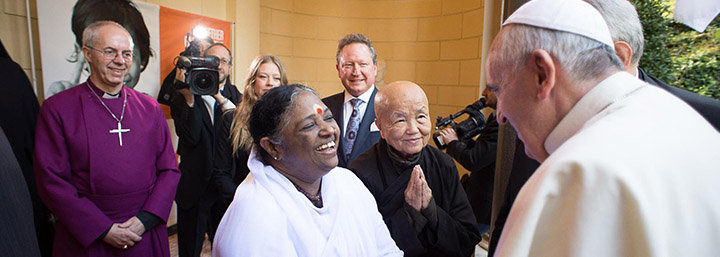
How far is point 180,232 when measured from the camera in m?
3.37

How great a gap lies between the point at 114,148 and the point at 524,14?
231 centimetres

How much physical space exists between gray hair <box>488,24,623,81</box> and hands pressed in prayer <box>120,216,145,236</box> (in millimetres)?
2238

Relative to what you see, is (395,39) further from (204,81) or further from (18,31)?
(18,31)

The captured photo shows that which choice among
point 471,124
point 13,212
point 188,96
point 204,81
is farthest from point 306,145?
point 188,96

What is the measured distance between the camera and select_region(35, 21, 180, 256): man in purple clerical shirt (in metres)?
2.16

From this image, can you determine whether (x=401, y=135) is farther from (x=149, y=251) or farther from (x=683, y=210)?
(x=149, y=251)

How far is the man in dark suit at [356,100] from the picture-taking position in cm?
278

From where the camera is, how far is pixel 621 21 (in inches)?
53.8

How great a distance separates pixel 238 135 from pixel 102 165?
0.89m

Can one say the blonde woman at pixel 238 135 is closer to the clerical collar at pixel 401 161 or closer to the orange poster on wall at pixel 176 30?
the clerical collar at pixel 401 161

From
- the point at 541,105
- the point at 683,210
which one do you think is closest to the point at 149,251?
the point at 541,105

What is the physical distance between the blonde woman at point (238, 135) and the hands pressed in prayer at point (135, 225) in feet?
2.21

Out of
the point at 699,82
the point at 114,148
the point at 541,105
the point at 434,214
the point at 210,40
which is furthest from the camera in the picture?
the point at 210,40

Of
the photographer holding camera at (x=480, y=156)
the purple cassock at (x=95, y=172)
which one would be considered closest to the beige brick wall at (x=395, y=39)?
the photographer holding camera at (x=480, y=156)
